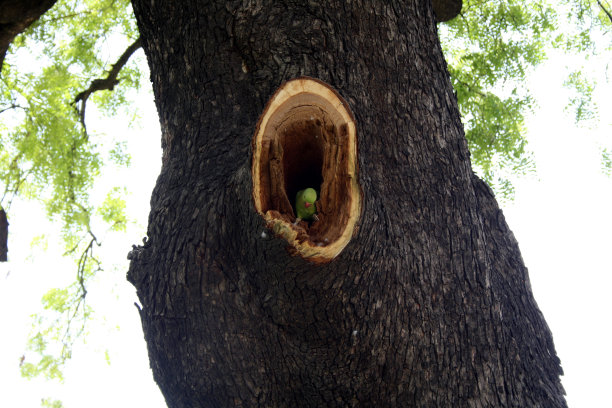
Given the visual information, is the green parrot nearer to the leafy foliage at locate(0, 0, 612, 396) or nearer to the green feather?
the green feather

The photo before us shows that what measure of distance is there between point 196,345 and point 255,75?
101 centimetres

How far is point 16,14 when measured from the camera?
2488 mm

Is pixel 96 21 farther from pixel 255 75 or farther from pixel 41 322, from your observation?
pixel 255 75

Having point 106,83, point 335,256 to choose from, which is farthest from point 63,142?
point 335,256

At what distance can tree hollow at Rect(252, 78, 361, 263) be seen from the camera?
63.1 inches

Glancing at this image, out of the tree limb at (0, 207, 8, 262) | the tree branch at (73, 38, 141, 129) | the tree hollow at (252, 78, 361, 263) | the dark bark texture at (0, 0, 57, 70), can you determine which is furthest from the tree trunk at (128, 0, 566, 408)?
the tree branch at (73, 38, 141, 129)

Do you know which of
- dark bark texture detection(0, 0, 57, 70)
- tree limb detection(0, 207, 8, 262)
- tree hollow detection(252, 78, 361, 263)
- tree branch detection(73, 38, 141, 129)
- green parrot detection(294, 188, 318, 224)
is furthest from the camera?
tree branch detection(73, 38, 141, 129)

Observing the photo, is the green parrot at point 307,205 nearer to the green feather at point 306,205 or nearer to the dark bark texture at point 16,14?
the green feather at point 306,205

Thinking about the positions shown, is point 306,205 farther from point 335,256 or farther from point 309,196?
point 335,256

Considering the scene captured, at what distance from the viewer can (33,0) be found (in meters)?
2.48

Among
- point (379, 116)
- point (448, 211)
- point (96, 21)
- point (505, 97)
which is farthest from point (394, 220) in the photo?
point (96, 21)

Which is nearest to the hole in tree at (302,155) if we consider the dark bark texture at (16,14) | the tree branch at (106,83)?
the dark bark texture at (16,14)

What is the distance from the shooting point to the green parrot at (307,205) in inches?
67.4

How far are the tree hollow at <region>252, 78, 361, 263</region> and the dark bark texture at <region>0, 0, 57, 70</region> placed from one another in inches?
61.0
